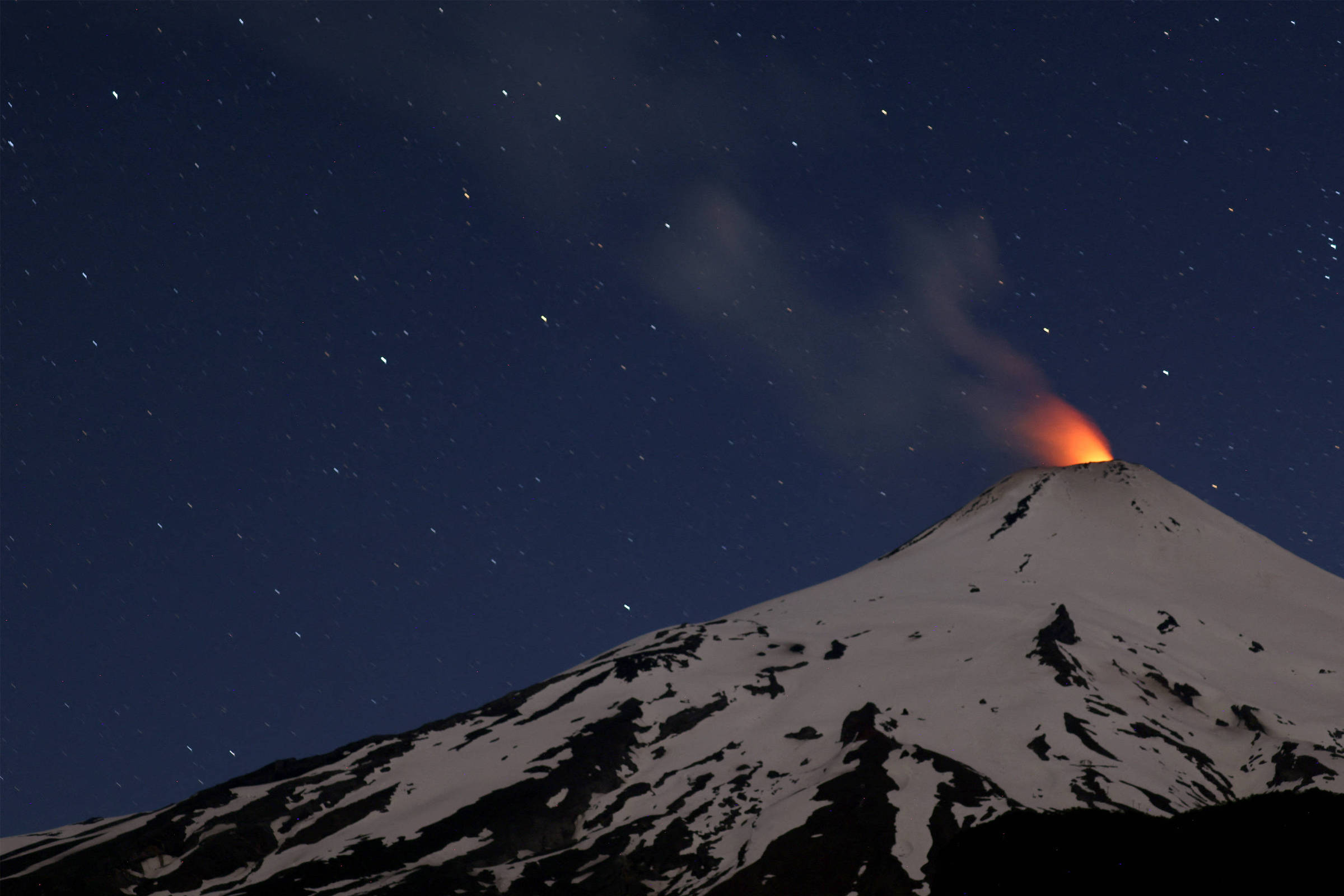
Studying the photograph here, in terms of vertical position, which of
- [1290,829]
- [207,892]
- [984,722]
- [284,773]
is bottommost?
[1290,829]

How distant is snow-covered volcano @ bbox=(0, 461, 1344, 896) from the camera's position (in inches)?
3167

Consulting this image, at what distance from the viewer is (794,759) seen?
3917 inches

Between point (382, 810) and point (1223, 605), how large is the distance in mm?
122734

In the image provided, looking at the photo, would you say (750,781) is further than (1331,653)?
No

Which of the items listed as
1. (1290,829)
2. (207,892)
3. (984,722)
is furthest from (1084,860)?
(207,892)

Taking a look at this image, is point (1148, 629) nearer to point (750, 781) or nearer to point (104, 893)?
point (750, 781)

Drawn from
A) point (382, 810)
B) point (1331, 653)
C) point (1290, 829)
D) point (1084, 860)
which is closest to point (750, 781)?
point (382, 810)

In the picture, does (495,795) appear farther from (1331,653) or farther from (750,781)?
(1331,653)

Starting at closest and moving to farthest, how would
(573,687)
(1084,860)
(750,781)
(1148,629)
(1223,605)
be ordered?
(1084,860), (750,781), (573,687), (1148,629), (1223,605)

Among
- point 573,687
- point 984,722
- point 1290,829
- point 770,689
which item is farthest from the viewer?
point 573,687

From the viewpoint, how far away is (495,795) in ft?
327

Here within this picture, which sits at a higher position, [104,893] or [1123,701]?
[104,893]

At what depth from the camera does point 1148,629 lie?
142 metres

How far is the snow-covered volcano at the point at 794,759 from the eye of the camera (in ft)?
264
